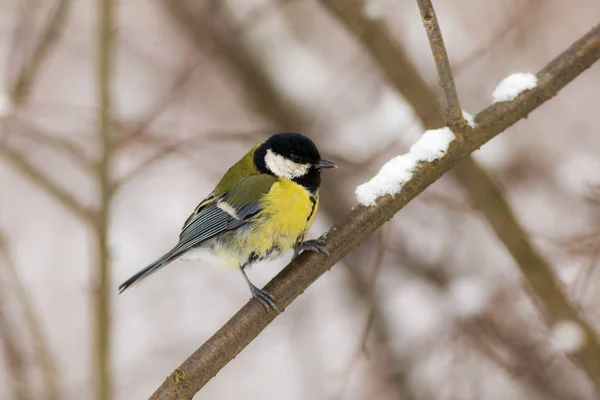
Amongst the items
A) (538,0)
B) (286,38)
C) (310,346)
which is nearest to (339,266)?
(310,346)

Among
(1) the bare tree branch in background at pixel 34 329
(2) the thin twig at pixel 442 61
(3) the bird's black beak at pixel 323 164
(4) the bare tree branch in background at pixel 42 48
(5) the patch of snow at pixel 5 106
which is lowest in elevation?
(2) the thin twig at pixel 442 61

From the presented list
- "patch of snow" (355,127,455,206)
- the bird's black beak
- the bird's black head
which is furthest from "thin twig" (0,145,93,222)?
"patch of snow" (355,127,455,206)

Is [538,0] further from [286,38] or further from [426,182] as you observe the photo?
[426,182]

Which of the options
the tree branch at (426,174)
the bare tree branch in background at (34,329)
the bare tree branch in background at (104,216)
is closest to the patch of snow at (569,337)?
the tree branch at (426,174)

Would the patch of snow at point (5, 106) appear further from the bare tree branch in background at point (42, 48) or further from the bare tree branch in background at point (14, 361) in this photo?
the bare tree branch in background at point (14, 361)

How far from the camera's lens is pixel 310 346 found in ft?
16.0

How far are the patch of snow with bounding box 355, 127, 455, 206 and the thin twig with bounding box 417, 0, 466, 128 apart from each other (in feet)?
0.18

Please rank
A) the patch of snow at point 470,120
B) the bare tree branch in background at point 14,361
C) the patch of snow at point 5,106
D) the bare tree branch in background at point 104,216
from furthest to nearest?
the bare tree branch in background at point 14,361 < the patch of snow at point 5,106 < the bare tree branch in background at point 104,216 < the patch of snow at point 470,120

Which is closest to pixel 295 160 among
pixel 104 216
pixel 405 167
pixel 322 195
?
pixel 405 167

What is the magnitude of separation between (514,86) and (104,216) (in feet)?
5.69

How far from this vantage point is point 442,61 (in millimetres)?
1949

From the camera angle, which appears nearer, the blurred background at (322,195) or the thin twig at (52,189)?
the thin twig at (52,189)

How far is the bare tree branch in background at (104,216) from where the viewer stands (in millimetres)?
2750

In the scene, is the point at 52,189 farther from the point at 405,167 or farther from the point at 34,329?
the point at 405,167
